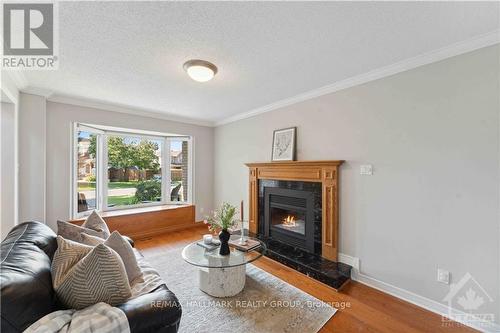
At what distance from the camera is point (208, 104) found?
3721mm

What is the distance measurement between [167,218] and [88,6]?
377cm

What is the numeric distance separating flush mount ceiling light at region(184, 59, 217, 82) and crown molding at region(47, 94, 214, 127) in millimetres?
2180

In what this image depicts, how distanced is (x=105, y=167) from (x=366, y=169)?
14.7 feet

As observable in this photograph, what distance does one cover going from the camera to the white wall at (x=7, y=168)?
2672mm

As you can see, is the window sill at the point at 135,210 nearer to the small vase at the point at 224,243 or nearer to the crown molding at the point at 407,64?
the small vase at the point at 224,243

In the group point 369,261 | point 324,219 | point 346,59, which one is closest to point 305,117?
point 346,59

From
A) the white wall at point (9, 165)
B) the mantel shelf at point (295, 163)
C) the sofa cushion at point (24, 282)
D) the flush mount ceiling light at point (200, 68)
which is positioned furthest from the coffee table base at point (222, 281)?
the white wall at point (9, 165)

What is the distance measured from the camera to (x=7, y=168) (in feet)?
8.88

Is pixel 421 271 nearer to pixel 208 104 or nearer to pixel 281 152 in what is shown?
pixel 281 152

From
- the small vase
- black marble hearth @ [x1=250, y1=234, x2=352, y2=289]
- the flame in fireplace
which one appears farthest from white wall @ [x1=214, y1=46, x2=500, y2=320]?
the small vase

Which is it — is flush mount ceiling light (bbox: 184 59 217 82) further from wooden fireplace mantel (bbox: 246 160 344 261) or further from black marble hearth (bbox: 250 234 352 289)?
black marble hearth (bbox: 250 234 352 289)

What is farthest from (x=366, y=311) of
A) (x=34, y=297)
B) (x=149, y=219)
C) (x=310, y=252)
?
(x=149, y=219)

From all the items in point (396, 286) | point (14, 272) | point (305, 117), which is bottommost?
point (396, 286)

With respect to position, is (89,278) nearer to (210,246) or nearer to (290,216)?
(210,246)
